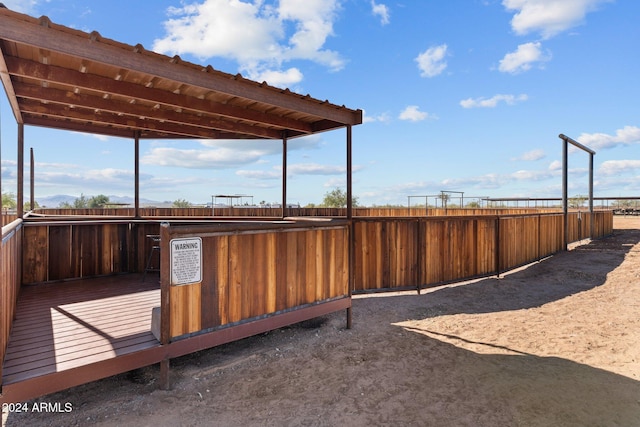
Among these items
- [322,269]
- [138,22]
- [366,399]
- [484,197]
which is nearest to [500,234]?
[322,269]

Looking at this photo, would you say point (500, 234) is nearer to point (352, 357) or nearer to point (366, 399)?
point (352, 357)

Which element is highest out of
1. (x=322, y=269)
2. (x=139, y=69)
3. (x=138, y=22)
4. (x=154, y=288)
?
(x=138, y=22)

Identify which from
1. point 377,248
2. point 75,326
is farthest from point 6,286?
point 377,248

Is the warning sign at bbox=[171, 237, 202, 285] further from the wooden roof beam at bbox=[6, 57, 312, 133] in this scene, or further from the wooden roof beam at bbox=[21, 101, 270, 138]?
→ the wooden roof beam at bbox=[21, 101, 270, 138]

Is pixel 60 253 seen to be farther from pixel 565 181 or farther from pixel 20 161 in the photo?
pixel 565 181

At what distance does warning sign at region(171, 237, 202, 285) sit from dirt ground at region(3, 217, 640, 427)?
3.22 feet

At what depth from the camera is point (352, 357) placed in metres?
3.82

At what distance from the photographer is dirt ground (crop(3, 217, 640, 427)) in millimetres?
2695

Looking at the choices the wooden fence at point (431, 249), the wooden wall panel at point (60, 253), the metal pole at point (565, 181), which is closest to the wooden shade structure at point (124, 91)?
the wooden wall panel at point (60, 253)

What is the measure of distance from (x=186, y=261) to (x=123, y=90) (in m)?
2.21

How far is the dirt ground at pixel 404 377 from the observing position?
8.84 ft

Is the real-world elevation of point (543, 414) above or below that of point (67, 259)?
below

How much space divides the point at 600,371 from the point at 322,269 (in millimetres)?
3093

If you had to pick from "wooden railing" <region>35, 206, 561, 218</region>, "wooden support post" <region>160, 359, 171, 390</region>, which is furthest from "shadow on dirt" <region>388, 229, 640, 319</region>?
"wooden railing" <region>35, 206, 561, 218</region>
